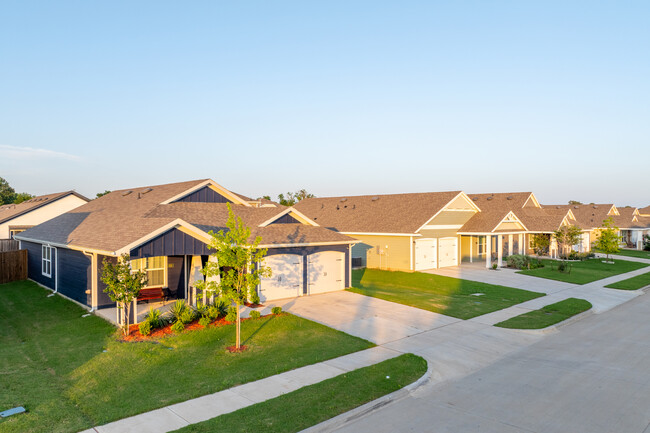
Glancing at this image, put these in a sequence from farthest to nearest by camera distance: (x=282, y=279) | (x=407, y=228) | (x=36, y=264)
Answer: (x=407, y=228)
(x=36, y=264)
(x=282, y=279)

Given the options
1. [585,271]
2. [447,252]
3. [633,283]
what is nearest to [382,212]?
[447,252]

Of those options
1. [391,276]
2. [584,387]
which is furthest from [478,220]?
[584,387]

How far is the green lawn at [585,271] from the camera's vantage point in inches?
1133

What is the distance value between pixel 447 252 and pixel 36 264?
27.2m

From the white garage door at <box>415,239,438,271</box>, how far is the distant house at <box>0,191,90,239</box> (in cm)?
2943

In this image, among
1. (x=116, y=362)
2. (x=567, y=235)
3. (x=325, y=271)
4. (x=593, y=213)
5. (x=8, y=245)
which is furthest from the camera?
(x=593, y=213)

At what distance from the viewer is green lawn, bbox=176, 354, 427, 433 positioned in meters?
7.80

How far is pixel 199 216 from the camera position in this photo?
68.1ft

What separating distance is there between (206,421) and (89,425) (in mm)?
2151

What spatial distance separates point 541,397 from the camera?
9430 millimetres

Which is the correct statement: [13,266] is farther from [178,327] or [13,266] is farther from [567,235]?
[567,235]

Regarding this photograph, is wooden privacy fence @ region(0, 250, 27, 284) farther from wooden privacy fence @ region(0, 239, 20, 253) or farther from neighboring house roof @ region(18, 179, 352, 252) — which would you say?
wooden privacy fence @ region(0, 239, 20, 253)

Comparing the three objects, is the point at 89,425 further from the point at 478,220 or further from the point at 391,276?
the point at 478,220

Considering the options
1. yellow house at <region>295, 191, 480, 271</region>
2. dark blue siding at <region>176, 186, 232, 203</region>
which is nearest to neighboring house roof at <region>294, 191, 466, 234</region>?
yellow house at <region>295, 191, 480, 271</region>
